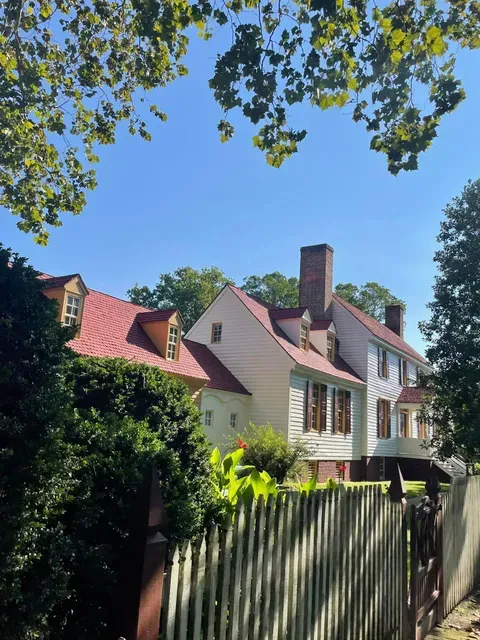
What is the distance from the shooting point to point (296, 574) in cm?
326

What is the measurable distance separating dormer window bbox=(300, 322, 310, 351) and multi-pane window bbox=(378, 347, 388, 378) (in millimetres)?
6971

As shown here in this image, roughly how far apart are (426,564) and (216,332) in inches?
755

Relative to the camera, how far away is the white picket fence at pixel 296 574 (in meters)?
2.42

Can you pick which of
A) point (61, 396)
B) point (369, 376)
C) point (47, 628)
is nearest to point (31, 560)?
point (47, 628)

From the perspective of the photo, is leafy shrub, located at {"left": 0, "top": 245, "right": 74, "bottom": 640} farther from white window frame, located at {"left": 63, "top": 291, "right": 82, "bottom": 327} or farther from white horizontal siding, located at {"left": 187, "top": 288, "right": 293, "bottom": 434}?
white horizontal siding, located at {"left": 187, "top": 288, "right": 293, "bottom": 434}

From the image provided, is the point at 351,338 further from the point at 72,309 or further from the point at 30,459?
the point at 30,459

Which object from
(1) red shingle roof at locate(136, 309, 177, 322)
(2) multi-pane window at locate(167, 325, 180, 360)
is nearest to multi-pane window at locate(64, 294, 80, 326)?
(1) red shingle roof at locate(136, 309, 177, 322)

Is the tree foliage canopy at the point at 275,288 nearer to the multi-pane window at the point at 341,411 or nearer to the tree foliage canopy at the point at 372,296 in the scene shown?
the tree foliage canopy at the point at 372,296

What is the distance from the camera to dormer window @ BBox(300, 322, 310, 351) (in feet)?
77.7

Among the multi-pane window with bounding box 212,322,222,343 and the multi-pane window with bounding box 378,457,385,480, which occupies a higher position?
the multi-pane window with bounding box 212,322,222,343

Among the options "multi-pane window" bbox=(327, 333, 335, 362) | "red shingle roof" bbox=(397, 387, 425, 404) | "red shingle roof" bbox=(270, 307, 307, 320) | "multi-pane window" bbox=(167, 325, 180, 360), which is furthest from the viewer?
"red shingle roof" bbox=(397, 387, 425, 404)

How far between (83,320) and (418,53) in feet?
45.1

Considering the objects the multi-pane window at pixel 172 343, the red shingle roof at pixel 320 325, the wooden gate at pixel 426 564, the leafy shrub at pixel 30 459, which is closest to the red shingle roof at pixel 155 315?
the multi-pane window at pixel 172 343

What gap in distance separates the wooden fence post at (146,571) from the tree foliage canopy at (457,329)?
18932 millimetres
